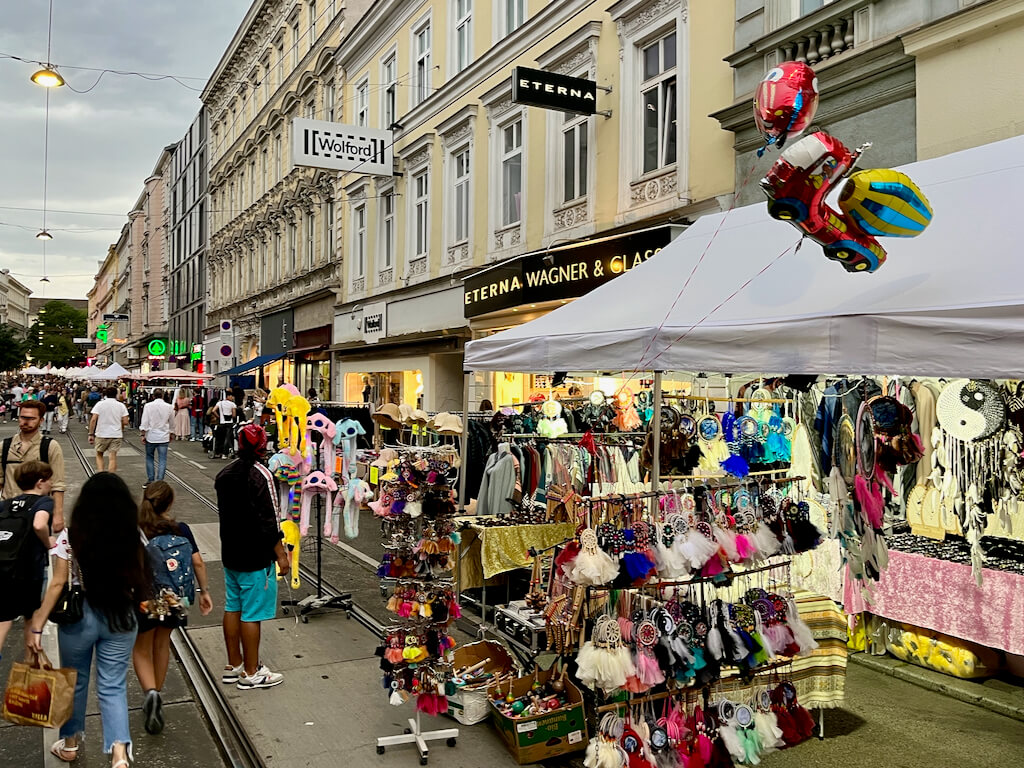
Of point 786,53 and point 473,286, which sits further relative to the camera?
point 473,286

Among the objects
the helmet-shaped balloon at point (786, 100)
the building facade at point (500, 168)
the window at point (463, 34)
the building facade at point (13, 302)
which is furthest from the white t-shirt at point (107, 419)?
the building facade at point (13, 302)

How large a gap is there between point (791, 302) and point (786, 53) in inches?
234

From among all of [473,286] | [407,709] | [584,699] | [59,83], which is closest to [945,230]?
[584,699]

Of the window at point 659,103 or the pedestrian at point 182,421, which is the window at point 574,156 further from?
the pedestrian at point 182,421

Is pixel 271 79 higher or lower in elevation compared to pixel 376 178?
higher

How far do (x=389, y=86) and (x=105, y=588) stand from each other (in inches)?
747

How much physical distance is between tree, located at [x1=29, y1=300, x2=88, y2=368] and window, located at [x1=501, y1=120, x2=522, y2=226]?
89.3 m

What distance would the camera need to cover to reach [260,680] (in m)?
5.59

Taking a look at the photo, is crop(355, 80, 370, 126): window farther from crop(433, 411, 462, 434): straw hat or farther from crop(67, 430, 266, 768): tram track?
crop(67, 430, 266, 768): tram track

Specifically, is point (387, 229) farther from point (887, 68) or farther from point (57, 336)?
point (57, 336)

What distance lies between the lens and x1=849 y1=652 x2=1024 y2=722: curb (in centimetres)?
536

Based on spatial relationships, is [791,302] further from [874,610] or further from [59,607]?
[59,607]

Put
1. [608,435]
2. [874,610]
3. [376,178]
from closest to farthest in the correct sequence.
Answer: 1. [874,610]
2. [608,435]
3. [376,178]

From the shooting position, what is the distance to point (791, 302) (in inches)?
183
